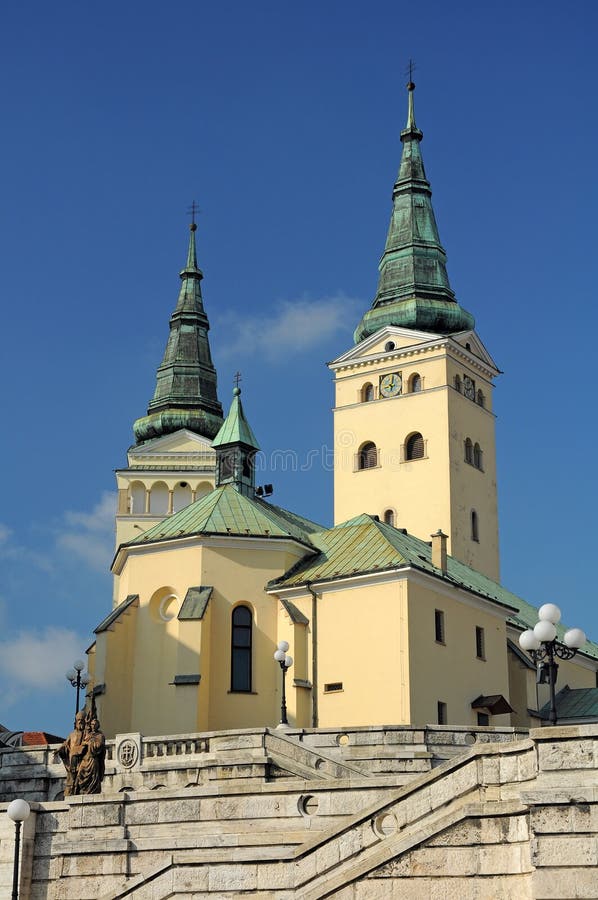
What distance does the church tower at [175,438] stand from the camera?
273 ft

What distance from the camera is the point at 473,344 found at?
79.1m

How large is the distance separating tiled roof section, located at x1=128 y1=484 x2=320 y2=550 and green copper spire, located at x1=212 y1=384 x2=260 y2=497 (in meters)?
1.64

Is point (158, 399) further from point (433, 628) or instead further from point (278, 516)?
point (433, 628)

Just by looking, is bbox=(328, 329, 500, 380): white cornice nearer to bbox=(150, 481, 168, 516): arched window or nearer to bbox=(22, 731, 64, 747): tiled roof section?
bbox=(150, 481, 168, 516): arched window

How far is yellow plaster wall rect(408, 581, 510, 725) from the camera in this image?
4528 cm

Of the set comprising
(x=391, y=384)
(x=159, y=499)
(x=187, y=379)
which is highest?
(x=187, y=379)

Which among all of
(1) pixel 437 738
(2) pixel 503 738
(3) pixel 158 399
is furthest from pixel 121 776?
(3) pixel 158 399

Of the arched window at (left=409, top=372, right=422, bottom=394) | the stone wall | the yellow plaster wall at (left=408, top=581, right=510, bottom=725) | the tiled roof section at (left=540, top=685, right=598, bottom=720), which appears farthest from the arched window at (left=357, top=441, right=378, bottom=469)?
the stone wall

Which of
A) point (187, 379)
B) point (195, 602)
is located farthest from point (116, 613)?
point (187, 379)

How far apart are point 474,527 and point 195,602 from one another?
32.6 metres

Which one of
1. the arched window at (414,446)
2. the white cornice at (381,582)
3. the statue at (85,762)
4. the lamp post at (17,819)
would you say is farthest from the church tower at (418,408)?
the lamp post at (17,819)

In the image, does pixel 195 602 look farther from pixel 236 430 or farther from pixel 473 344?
pixel 473 344

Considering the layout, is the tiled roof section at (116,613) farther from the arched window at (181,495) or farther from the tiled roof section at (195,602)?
the arched window at (181,495)

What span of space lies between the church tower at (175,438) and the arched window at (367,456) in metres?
10.0
